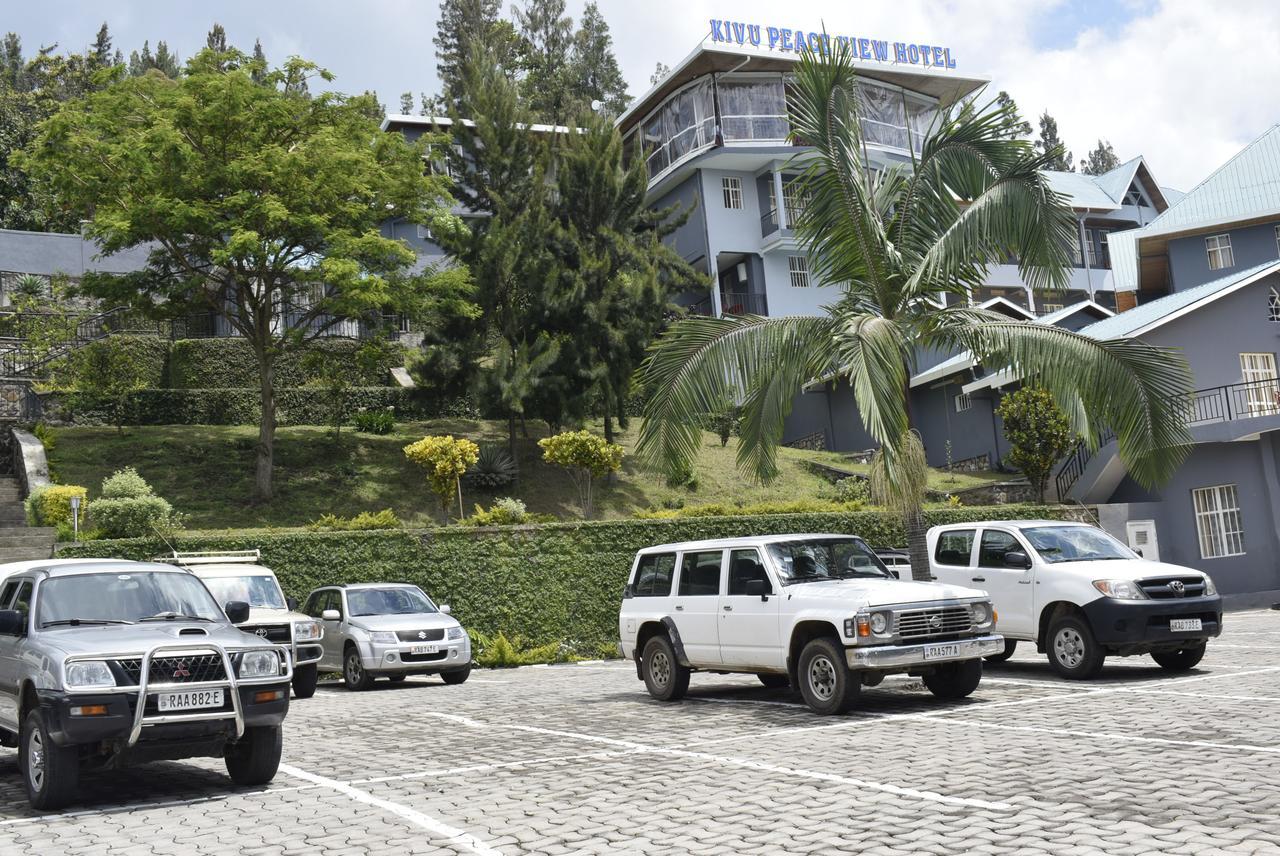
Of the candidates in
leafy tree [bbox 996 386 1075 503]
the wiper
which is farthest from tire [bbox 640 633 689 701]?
leafy tree [bbox 996 386 1075 503]

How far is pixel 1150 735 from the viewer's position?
9.58 m

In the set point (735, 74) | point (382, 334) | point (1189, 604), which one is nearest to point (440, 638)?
point (1189, 604)

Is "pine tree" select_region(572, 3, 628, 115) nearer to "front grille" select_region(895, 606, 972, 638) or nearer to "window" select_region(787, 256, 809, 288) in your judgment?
"window" select_region(787, 256, 809, 288)

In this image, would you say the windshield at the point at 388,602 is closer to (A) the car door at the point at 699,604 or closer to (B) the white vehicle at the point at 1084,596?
(A) the car door at the point at 699,604

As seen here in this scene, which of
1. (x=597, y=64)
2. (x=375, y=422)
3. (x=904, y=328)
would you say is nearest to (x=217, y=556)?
(x=904, y=328)

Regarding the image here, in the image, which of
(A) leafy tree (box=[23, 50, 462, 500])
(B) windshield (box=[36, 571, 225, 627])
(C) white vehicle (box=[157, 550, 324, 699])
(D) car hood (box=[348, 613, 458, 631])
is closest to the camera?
(B) windshield (box=[36, 571, 225, 627])

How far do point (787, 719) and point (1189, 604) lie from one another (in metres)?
5.51

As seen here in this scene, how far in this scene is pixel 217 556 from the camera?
1884cm

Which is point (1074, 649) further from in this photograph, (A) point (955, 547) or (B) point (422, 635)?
(B) point (422, 635)

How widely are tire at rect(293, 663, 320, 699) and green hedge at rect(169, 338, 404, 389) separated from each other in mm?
21034

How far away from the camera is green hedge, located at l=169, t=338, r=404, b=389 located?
3828 cm

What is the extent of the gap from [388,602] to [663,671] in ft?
22.4

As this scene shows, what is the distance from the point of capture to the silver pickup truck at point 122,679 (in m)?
8.28

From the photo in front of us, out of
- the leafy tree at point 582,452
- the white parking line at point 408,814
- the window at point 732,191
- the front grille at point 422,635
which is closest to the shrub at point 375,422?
the leafy tree at point 582,452
